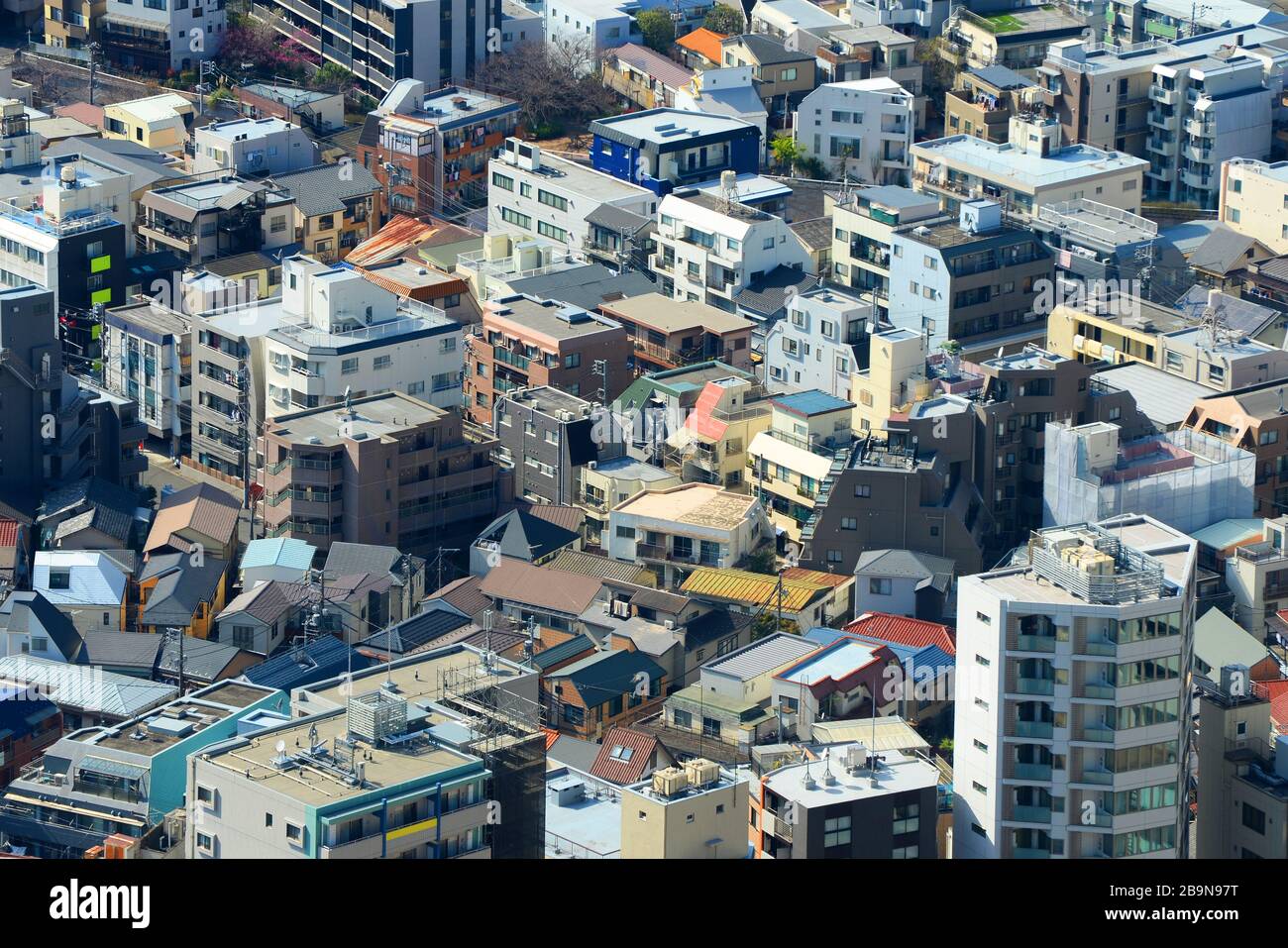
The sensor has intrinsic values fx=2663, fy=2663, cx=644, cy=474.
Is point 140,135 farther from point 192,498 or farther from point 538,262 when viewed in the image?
point 192,498

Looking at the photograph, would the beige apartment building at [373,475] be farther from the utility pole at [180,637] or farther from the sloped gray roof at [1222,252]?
the sloped gray roof at [1222,252]

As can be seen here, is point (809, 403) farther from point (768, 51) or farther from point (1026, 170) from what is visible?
point (768, 51)

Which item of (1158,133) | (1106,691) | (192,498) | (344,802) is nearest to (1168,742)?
(1106,691)

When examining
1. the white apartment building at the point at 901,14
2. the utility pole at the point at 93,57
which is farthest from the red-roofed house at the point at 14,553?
the white apartment building at the point at 901,14

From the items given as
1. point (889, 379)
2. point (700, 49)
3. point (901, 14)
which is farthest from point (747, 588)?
point (901, 14)

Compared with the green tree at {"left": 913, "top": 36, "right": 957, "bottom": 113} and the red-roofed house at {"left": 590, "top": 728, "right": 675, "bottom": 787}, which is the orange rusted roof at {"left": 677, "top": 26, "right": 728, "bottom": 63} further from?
the red-roofed house at {"left": 590, "top": 728, "right": 675, "bottom": 787}

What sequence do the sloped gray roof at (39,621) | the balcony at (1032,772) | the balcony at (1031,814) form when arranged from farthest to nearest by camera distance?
the sloped gray roof at (39,621) < the balcony at (1031,814) < the balcony at (1032,772)
